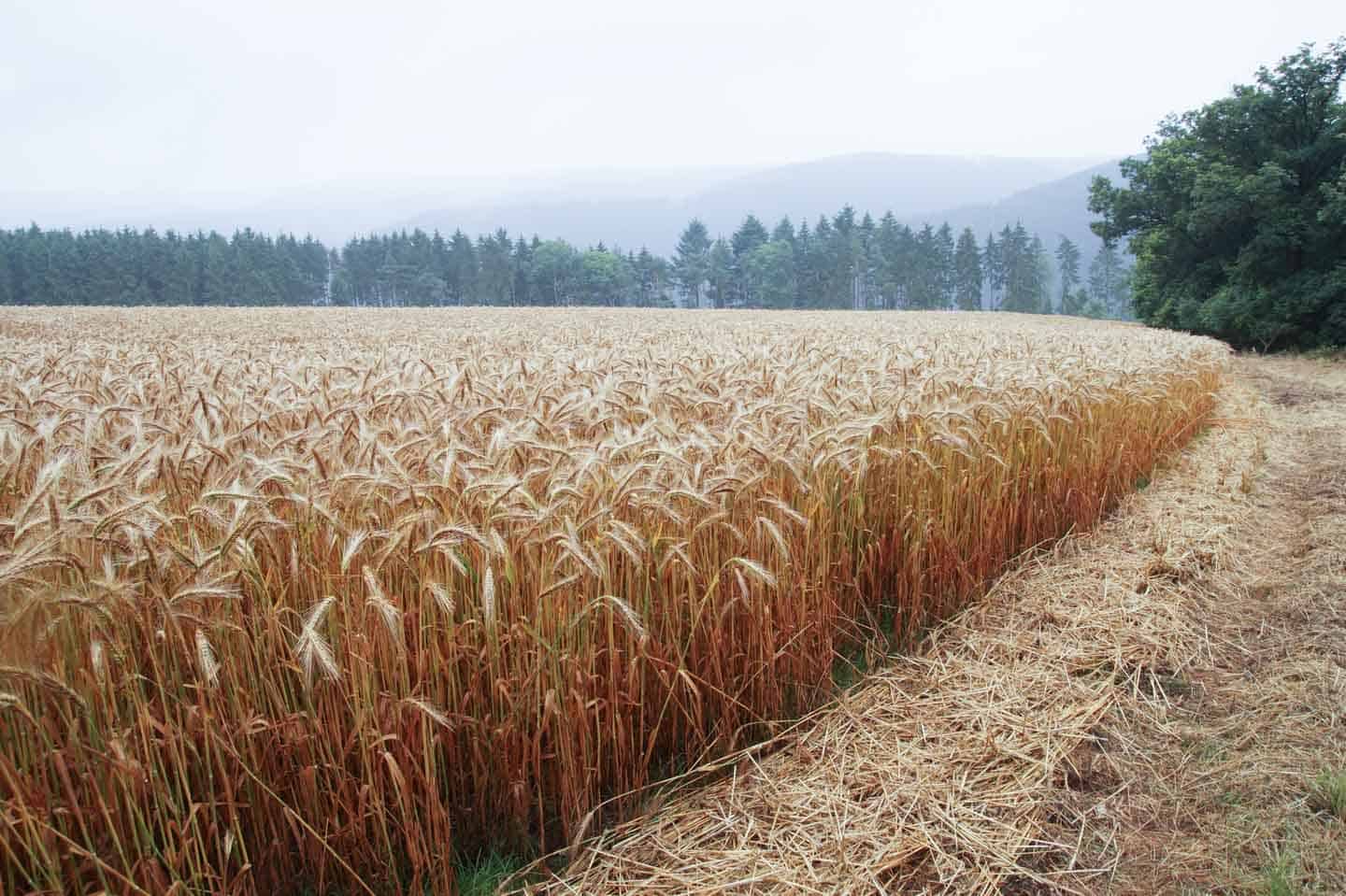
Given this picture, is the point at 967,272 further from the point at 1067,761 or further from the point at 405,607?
the point at 405,607

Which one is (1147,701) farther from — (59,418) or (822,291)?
(822,291)

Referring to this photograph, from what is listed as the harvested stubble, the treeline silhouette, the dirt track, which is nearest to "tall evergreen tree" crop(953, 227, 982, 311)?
the treeline silhouette

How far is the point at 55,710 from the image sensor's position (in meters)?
1.73

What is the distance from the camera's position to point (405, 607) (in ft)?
7.26

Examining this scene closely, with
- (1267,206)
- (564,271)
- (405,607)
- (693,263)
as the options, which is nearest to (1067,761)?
(405,607)

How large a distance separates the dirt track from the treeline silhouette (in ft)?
285

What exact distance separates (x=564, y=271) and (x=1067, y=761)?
296 ft

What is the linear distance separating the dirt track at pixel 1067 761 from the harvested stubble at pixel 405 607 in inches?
9.6

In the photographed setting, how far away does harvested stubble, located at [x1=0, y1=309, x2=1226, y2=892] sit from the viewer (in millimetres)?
1663

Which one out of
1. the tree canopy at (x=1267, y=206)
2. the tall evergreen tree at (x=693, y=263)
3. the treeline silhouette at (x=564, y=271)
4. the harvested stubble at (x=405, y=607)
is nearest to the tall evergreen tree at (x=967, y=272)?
the treeline silhouette at (x=564, y=271)

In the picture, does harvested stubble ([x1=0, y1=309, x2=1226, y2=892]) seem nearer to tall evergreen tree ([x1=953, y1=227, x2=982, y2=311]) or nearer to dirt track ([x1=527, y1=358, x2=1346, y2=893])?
dirt track ([x1=527, y1=358, x2=1346, y2=893])

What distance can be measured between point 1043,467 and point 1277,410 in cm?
878

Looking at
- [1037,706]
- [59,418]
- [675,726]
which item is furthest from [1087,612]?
[59,418]

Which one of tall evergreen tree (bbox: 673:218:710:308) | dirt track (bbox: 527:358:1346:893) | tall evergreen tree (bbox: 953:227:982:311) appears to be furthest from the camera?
tall evergreen tree (bbox: 673:218:710:308)
